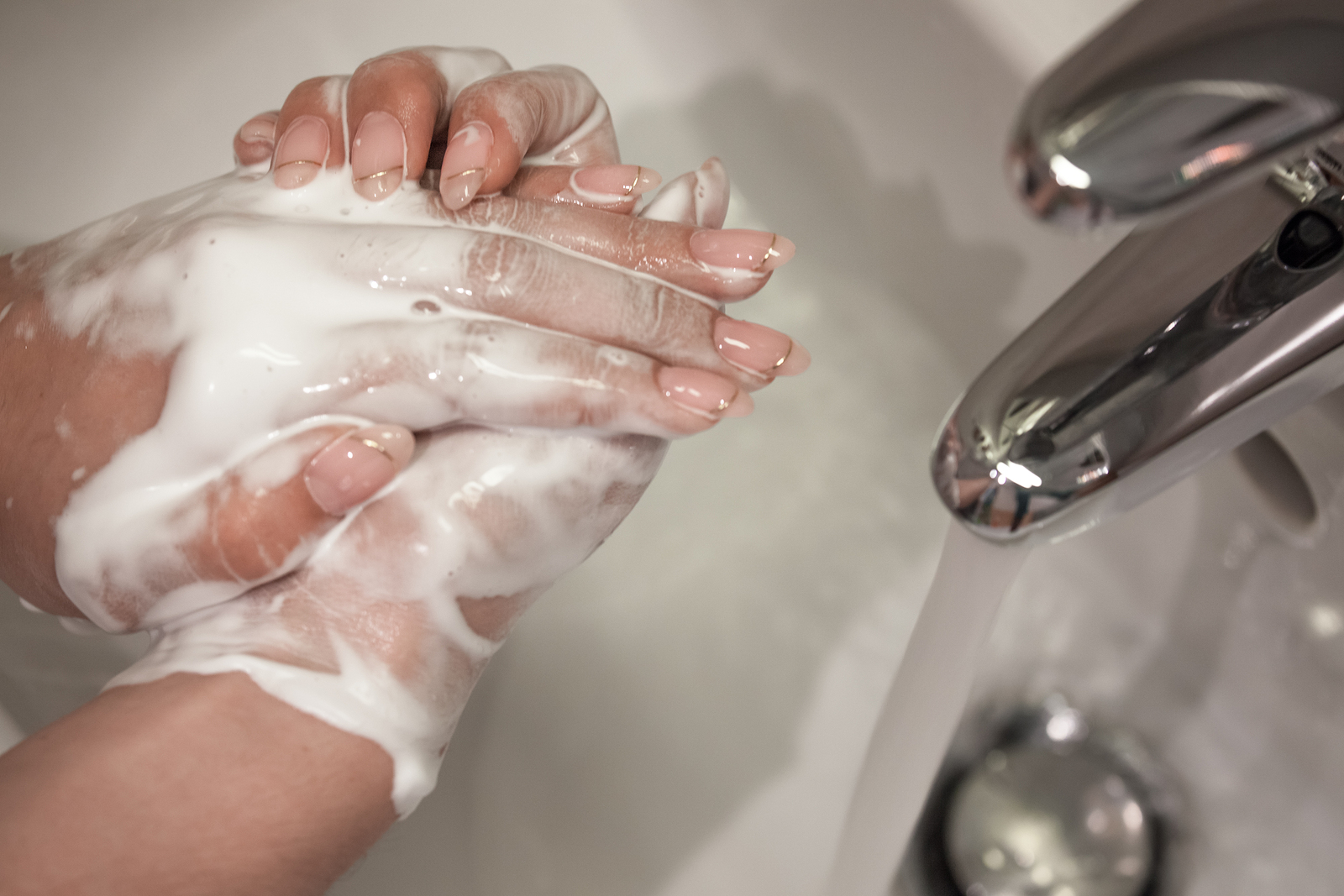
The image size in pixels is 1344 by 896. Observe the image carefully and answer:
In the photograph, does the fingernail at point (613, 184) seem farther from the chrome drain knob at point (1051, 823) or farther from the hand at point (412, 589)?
the chrome drain knob at point (1051, 823)

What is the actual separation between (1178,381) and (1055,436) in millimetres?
40

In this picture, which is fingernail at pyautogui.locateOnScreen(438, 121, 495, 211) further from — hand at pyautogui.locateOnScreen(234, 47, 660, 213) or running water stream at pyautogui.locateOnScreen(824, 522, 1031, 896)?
running water stream at pyautogui.locateOnScreen(824, 522, 1031, 896)

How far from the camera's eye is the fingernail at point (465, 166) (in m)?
0.41

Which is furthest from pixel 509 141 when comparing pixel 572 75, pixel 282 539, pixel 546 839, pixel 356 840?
pixel 546 839

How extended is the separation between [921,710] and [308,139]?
41cm

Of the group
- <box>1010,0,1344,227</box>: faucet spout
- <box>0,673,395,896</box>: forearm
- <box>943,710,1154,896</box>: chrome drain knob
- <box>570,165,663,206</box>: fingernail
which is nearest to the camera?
<box>1010,0,1344,227</box>: faucet spout

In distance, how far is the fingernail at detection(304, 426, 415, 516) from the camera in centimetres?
38

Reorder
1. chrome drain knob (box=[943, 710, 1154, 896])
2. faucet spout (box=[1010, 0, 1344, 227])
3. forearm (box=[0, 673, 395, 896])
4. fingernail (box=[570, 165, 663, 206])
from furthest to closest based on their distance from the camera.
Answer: chrome drain knob (box=[943, 710, 1154, 896])
fingernail (box=[570, 165, 663, 206])
forearm (box=[0, 673, 395, 896])
faucet spout (box=[1010, 0, 1344, 227])

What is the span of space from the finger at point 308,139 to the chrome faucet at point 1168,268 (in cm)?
30

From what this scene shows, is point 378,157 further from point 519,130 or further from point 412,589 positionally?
point 412,589

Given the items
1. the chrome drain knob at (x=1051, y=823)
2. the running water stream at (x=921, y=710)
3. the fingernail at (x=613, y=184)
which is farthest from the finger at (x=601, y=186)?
the chrome drain knob at (x=1051, y=823)

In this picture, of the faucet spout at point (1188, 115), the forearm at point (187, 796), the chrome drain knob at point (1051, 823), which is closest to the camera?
the faucet spout at point (1188, 115)

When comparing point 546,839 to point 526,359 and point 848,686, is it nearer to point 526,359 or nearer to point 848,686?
point 848,686

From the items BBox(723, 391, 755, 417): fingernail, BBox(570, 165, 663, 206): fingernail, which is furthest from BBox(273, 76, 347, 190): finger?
BBox(723, 391, 755, 417): fingernail
